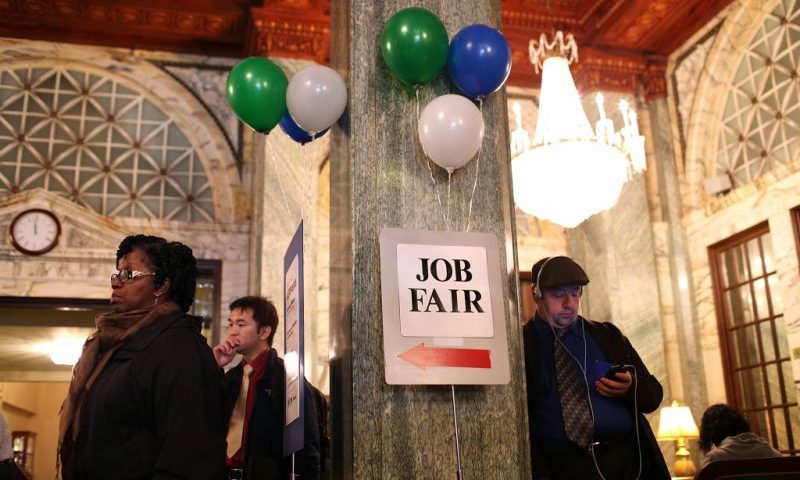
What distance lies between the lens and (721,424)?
4250 millimetres

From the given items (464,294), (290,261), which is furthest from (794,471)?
(290,261)

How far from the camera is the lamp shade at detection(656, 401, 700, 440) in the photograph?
6.22 m

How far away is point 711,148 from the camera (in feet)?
23.7

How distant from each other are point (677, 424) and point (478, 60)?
4.61 metres

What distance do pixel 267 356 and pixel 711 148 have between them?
537 centimetres

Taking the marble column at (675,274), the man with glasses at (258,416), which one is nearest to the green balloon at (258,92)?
the man with glasses at (258,416)

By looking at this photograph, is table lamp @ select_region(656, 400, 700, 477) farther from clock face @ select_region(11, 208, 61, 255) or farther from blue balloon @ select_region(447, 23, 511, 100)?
clock face @ select_region(11, 208, 61, 255)

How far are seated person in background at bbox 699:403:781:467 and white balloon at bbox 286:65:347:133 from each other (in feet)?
9.00

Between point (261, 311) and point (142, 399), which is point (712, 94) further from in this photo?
point (142, 399)

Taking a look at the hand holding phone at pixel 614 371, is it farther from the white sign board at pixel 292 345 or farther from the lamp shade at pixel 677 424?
the lamp shade at pixel 677 424

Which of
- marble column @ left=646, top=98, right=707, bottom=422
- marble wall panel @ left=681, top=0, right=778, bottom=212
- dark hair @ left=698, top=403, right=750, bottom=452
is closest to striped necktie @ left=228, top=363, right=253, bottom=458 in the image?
dark hair @ left=698, top=403, right=750, bottom=452

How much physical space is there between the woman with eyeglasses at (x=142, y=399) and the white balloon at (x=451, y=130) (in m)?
0.89

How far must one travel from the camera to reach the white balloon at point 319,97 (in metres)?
2.60

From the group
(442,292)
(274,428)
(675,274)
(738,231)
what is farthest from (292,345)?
(675,274)
